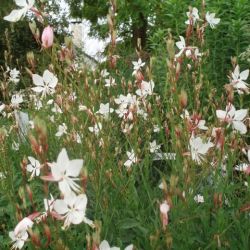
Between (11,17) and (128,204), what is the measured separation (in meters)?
0.82

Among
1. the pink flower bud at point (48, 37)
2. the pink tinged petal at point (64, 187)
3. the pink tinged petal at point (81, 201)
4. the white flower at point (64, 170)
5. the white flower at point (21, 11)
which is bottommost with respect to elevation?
the pink tinged petal at point (81, 201)

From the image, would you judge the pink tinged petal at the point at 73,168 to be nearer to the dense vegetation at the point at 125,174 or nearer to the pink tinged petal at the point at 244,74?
the dense vegetation at the point at 125,174

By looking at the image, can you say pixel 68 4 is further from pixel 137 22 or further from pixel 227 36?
pixel 227 36

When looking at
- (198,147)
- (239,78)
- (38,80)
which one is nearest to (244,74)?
(239,78)

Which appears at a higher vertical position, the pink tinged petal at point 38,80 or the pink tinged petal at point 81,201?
the pink tinged petal at point 81,201

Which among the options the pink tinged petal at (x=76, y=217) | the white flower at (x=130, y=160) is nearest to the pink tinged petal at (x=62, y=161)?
the pink tinged petal at (x=76, y=217)

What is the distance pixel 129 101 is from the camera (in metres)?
2.37

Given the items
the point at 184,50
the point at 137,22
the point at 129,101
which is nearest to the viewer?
the point at 184,50

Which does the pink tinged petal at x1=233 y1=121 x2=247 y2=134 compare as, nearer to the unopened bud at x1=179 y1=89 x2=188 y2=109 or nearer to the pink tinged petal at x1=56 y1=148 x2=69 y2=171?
the unopened bud at x1=179 y1=89 x2=188 y2=109

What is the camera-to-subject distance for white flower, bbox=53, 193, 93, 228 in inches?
41.8

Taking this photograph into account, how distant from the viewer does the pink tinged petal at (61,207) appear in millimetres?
1096

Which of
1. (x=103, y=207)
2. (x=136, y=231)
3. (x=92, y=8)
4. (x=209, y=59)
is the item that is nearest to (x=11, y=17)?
(x=103, y=207)

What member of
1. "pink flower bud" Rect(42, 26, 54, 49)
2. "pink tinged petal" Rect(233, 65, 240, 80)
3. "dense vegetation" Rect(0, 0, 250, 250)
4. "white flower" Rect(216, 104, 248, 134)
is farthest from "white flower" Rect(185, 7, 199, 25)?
"pink flower bud" Rect(42, 26, 54, 49)

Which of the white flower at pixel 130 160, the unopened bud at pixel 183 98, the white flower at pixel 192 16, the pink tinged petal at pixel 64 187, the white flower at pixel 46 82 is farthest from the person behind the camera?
the white flower at pixel 130 160
